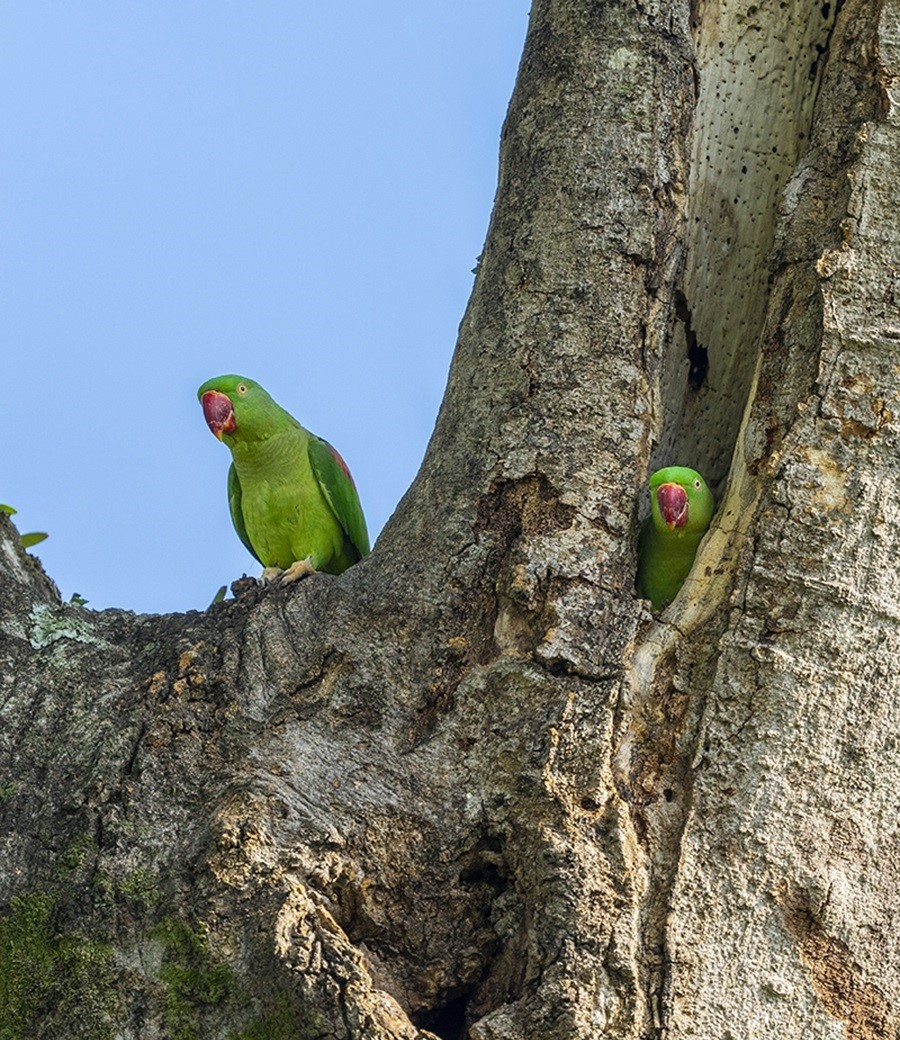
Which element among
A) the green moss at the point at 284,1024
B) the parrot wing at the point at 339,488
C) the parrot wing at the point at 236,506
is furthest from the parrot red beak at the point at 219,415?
the green moss at the point at 284,1024

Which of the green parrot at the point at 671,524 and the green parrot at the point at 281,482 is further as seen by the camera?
the green parrot at the point at 281,482

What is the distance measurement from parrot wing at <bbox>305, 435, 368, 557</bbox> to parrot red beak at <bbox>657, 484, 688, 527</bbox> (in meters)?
2.16

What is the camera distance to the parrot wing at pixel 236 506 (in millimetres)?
6176

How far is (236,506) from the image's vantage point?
6.22 m

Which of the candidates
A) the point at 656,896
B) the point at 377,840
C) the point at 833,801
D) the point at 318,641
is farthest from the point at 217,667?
the point at 833,801

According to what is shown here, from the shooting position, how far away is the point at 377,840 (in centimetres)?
288

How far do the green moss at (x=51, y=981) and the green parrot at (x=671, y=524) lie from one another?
193 centimetres

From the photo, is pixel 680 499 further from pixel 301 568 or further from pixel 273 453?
pixel 273 453

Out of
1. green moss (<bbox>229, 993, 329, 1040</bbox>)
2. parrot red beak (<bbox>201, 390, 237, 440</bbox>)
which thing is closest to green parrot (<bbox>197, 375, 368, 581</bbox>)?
parrot red beak (<bbox>201, 390, 237, 440</bbox>)

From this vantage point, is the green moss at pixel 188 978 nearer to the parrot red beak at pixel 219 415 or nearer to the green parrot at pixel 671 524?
the green parrot at pixel 671 524

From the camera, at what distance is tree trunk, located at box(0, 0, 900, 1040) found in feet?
8.74

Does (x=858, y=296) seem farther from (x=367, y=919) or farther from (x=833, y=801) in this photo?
(x=367, y=919)

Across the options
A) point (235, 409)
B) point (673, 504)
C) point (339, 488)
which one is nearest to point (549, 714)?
point (673, 504)

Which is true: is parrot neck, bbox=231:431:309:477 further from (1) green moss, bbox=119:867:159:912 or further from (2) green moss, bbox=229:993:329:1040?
(2) green moss, bbox=229:993:329:1040
